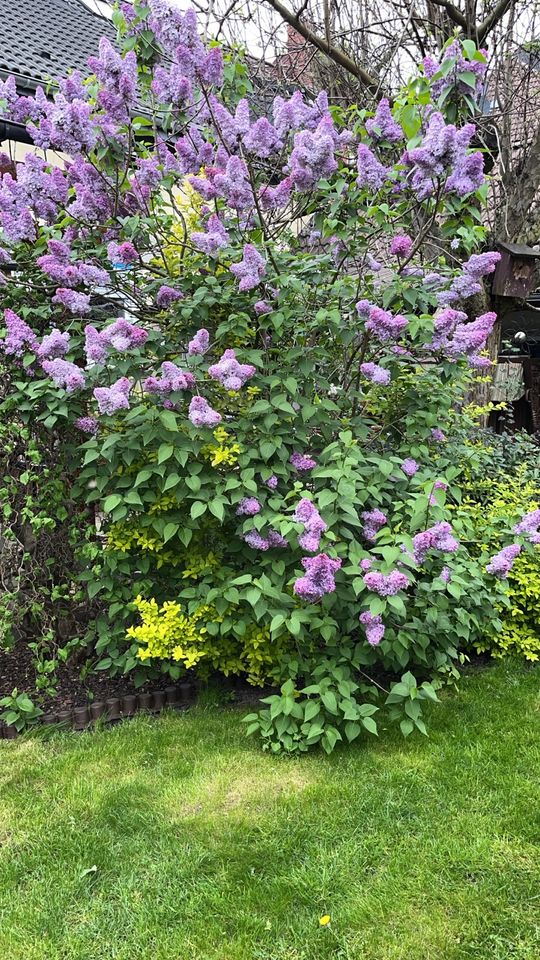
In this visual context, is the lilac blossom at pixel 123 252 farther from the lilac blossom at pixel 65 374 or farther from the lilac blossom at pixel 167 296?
the lilac blossom at pixel 65 374

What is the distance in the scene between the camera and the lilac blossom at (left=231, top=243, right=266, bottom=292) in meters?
2.60

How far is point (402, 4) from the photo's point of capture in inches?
209

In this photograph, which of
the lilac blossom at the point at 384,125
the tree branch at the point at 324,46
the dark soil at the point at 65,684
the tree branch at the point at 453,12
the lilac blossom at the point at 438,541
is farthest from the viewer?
the tree branch at the point at 324,46

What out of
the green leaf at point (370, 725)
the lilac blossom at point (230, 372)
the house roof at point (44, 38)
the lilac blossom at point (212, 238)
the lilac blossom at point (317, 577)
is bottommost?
the green leaf at point (370, 725)

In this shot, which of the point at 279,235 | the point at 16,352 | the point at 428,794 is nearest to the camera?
the point at 428,794

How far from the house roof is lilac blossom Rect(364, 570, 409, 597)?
4.52m

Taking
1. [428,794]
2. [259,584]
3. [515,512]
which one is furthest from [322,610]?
[515,512]

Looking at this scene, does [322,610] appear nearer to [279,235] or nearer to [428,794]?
[428,794]

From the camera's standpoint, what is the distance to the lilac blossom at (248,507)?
8.65 feet

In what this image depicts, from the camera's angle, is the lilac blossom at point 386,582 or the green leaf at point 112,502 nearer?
the lilac blossom at point 386,582

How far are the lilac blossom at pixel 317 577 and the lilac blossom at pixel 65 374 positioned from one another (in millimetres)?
1178

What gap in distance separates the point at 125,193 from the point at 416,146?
1.37 metres

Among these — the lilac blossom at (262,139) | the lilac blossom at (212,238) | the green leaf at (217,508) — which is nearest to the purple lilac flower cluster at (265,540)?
the green leaf at (217,508)

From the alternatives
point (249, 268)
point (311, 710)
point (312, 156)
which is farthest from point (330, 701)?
point (312, 156)
